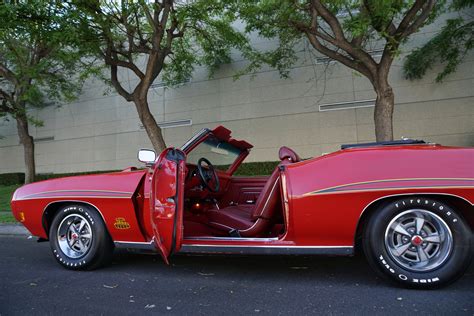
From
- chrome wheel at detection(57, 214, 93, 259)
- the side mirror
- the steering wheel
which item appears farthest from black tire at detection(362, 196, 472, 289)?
chrome wheel at detection(57, 214, 93, 259)

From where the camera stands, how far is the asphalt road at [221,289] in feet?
10.1

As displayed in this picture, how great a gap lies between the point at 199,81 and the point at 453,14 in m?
9.60

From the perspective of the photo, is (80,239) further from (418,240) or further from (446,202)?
(446,202)

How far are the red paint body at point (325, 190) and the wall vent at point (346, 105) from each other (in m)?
11.5

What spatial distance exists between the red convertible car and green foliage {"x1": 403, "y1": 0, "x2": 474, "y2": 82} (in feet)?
31.9

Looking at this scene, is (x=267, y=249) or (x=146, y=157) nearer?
(x=267, y=249)

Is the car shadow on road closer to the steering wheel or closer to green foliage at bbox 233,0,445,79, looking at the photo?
the steering wheel

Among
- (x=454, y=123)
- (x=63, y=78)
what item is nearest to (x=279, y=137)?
(x=454, y=123)

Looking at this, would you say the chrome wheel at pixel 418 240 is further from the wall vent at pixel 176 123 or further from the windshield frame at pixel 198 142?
the wall vent at pixel 176 123

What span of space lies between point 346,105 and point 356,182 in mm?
12011

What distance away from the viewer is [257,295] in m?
3.40

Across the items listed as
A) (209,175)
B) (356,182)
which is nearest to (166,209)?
(209,175)

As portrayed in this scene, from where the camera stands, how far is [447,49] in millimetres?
12156

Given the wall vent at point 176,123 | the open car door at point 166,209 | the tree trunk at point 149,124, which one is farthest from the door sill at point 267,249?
the wall vent at point 176,123
